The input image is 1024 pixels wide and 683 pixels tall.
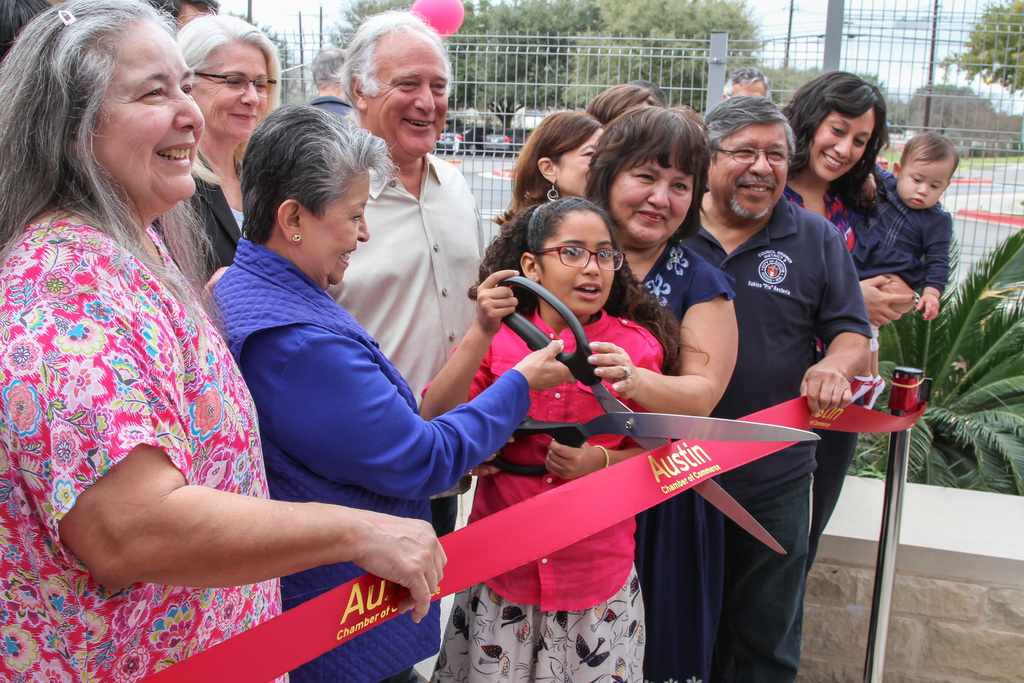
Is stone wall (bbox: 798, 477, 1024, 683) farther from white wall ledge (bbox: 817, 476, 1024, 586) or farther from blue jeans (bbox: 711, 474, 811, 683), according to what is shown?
blue jeans (bbox: 711, 474, 811, 683)

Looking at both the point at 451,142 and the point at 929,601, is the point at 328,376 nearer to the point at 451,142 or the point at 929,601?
the point at 929,601

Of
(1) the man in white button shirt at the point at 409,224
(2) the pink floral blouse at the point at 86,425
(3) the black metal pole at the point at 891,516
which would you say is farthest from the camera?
(3) the black metal pole at the point at 891,516

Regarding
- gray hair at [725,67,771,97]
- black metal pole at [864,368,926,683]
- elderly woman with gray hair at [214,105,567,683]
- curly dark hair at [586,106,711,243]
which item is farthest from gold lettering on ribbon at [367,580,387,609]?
gray hair at [725,67,771,97]

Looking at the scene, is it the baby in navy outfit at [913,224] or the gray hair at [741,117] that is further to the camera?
the baby in navy outfit at [913,224]

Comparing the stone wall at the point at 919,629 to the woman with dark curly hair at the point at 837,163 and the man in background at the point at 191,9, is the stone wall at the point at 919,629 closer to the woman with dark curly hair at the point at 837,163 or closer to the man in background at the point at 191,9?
the woman with dark curly hair at the point at 837,163

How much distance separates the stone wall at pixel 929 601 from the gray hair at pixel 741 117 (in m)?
1.56

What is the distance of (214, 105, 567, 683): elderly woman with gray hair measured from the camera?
56.7 inches

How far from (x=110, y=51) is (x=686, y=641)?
A: 2.11 meters

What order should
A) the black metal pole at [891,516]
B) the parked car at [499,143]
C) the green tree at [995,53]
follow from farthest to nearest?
the parked car at [499,143]
the green tree at [995,53]
the black metal pole at [891,516]

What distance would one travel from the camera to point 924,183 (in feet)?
12.6

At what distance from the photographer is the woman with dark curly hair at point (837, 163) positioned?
2951mm

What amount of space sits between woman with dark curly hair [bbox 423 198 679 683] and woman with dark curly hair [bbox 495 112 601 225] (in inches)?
32.4

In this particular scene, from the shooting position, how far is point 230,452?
132 cm

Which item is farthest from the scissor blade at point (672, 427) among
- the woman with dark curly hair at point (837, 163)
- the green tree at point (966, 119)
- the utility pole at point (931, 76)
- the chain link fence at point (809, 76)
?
the green tree at point (966, 119)
